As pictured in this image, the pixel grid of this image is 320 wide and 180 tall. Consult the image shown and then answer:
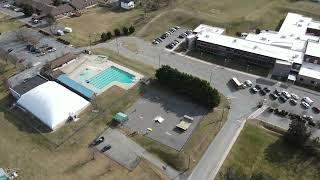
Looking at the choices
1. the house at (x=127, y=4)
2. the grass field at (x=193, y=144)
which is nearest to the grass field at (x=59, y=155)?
the grass field at (x=193, y=144)

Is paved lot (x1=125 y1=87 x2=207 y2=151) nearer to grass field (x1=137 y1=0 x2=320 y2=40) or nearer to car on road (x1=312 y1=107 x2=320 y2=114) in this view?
car on road (x1=312 y1=107 x2=320 y2=114)

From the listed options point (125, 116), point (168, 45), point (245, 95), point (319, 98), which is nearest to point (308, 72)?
point (319, 98)

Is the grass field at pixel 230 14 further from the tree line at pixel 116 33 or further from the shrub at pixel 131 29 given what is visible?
the tree line at pixel 116 33

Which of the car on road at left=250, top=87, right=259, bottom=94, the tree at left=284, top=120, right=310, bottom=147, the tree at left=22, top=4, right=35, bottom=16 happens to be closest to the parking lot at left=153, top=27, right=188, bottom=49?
the car on road at left=250, top=87, right=259, bottom=94

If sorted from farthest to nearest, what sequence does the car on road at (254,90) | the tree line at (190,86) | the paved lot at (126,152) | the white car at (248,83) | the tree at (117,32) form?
the tree at (117,32), the white car at (248,83), the car on road at (254,90), the tree line at (190,86), the paved lot at (126,152)

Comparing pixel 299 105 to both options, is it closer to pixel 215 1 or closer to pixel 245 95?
pixel 245 95

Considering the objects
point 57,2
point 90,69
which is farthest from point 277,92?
point 57,2
